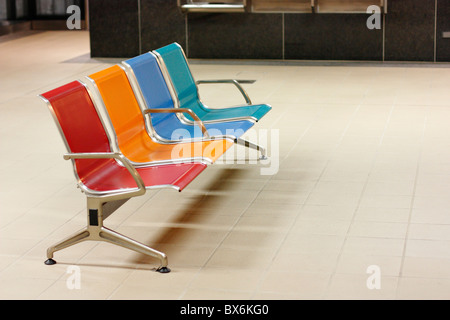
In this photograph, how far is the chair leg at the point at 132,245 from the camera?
13.2 feet

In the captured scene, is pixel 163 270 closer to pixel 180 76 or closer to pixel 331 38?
pixel 180 76

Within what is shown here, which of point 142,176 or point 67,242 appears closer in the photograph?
point 67,242

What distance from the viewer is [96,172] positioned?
435 centimetres

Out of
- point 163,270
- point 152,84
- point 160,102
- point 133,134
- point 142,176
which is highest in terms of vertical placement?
point 152,84

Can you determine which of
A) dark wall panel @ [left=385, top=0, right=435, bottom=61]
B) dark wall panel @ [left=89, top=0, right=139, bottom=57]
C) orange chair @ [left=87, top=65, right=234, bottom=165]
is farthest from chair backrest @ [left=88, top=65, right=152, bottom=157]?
dark wall panel @ [left=89, top=0, right=139, bottom=57]

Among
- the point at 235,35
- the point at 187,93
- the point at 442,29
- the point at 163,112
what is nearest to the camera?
the point at 163,112

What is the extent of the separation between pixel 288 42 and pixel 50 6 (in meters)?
6.51

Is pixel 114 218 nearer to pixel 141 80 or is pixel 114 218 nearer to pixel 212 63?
pixel 141 80

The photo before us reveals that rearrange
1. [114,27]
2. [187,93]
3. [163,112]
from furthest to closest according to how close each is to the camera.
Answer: [114,27] < [187,93] < [163,112]

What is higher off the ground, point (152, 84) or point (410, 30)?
point (410, 30)

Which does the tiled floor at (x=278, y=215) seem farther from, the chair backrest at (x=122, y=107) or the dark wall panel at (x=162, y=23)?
the dark wall panel at (x=162, y=23)

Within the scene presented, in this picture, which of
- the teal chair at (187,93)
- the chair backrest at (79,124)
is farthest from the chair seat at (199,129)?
the chair backrest at (79,124)

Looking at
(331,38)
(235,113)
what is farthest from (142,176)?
(331,38)

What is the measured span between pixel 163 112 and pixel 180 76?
2.31 ft
